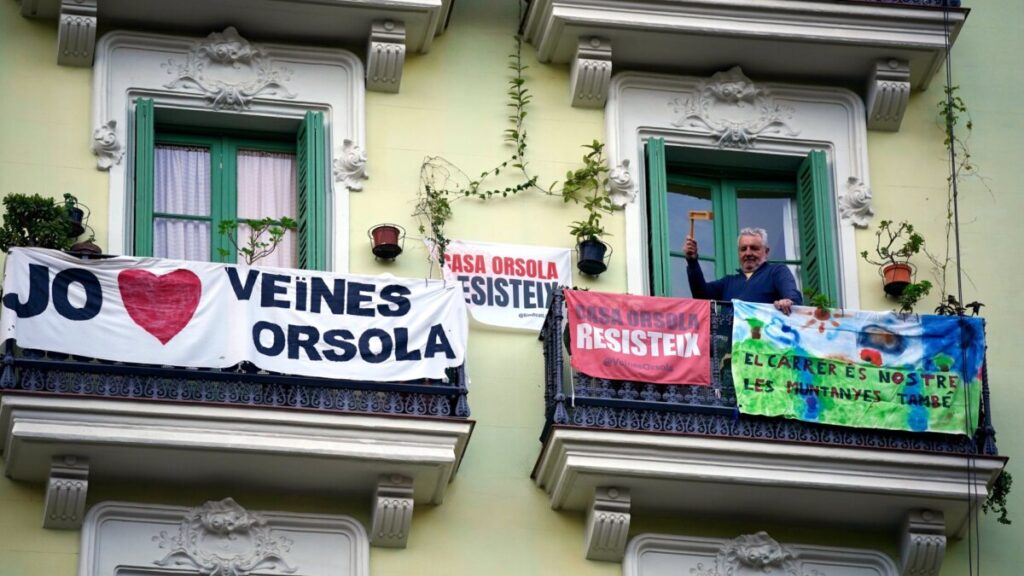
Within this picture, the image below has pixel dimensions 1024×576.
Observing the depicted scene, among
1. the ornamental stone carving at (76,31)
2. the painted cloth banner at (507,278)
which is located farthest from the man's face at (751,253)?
the ornamental stone carving at (76,31)

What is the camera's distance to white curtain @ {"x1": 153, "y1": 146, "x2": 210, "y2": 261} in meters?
18.0

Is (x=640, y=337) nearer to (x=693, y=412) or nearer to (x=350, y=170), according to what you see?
(x=693, y=412)

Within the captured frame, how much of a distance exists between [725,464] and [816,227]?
2823 mm

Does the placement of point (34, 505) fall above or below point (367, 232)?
below

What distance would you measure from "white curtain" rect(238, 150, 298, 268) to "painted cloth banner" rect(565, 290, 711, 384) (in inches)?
96.8

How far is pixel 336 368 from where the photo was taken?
16719 millimetres

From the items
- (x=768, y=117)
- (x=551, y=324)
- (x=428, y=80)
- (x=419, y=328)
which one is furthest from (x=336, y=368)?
(x=768, y=117)

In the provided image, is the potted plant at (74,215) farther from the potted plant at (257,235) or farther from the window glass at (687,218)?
the window glass at (687,218)

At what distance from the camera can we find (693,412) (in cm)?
1697

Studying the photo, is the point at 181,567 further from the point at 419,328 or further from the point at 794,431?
the point at 794,431

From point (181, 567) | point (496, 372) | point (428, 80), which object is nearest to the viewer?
point (181, 567)

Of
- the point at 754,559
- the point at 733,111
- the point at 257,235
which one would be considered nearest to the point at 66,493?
the point at 257,235

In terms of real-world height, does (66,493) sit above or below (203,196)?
below

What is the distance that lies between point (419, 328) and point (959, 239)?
4.85 metres
